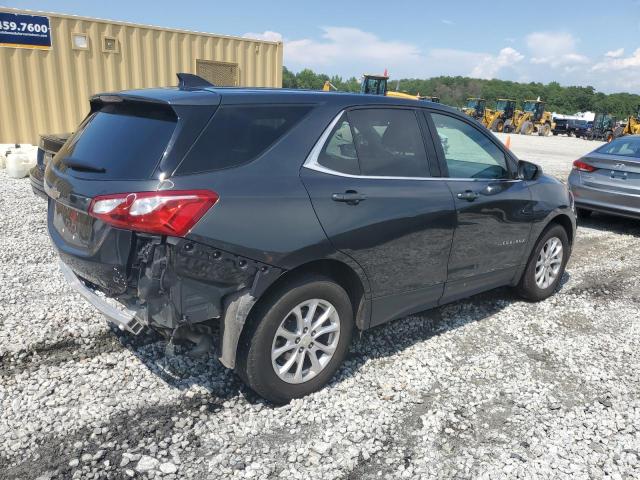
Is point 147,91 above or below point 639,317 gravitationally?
above

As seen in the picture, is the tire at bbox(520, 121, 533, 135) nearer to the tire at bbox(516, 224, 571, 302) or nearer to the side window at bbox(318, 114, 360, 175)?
the tire at bbox(516, 224, 571, 302)

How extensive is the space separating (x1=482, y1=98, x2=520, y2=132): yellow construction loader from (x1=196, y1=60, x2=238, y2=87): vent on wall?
2750 cm

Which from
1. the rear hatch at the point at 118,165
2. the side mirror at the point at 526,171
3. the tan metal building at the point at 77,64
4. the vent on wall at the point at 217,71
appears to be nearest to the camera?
the rear hatch at the point at 118,165

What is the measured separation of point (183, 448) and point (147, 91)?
6.52 ft

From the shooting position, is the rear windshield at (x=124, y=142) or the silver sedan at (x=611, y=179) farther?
the silver sedan at (x=611, y=179)

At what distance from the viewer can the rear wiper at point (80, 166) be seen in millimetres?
2657

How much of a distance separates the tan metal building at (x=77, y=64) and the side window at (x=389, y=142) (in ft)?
32.9

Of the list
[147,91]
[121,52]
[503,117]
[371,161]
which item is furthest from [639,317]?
[503,117]

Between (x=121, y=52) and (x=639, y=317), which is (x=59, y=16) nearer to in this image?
(x=121, y=52)

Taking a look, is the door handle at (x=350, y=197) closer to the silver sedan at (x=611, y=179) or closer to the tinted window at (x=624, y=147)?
the silver sedan at (x=611, y=179)

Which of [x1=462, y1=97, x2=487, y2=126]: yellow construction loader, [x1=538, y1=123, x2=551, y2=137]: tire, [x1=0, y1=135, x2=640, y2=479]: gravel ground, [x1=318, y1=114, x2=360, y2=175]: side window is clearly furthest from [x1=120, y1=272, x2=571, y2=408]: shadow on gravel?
[x1=538, y1=123, x2=551, y2=137]: tire

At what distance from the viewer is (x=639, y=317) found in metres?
4.56

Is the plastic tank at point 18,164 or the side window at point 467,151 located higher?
the side window at point 467,151

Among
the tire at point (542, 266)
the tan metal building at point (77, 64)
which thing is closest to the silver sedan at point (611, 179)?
the tire at point (542, 266)
